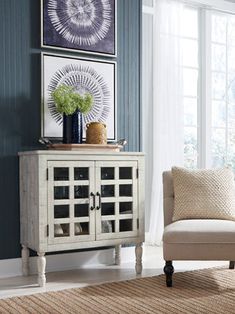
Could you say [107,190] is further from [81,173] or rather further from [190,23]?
[190,23]

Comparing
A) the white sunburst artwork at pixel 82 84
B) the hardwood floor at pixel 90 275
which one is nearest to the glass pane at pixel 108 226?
the hardwood floor at pixel 90 275

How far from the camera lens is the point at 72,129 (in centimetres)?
328

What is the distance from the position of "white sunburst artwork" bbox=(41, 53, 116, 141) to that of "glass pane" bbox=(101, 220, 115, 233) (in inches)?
28.0

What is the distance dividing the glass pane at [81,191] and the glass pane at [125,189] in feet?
0.90

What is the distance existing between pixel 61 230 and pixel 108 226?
14.2 inches

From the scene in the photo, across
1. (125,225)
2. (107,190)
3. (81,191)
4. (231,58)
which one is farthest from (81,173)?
(231,58)

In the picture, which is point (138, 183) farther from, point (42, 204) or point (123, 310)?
point (123, 310)

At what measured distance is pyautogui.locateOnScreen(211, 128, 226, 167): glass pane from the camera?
15.7ft

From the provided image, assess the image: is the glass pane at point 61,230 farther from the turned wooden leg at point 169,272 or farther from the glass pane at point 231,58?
the glass pane at point 231,58

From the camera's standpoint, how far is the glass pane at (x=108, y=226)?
3.24m

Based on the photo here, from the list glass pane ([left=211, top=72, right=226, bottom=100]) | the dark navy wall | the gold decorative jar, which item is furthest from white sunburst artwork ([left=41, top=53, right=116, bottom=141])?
glass pane ([left=211, top=72, right=226, bottom=100])

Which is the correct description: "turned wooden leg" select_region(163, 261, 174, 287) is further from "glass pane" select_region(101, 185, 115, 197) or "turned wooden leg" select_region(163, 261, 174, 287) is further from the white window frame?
the white window frame

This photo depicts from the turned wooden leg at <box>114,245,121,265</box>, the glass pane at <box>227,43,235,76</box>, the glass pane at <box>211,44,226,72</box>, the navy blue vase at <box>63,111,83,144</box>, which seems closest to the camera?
the navy blue vase at <box>63,111,83,144</box>

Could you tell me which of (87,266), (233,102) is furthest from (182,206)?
(233,102)
